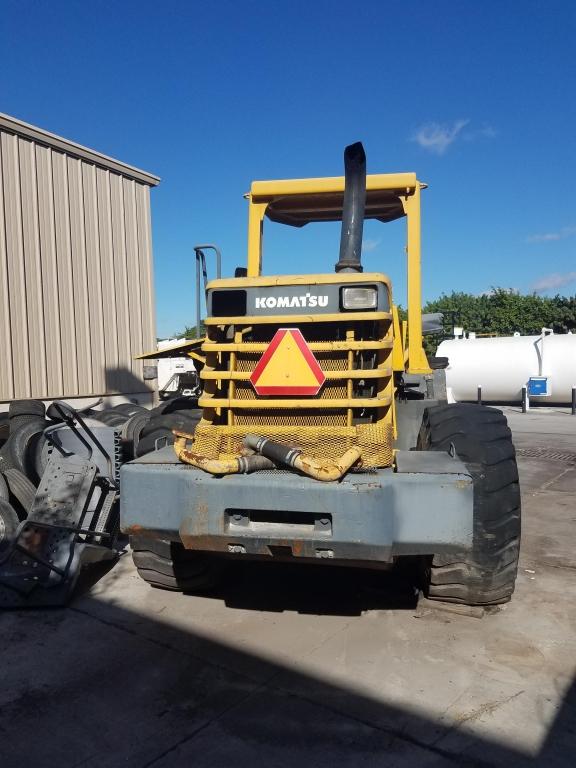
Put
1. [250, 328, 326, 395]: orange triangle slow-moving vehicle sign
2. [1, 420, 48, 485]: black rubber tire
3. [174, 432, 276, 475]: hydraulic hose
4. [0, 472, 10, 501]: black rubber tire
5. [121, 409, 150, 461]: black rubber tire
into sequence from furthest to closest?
1. [121, 409, 150, 461]: black rubber tire
2. [1, 420, 48, 485]: black rubber tire
3. [0, 472, 10, 501]: black rubber tire
4. [250, 328, 326, 395]: orange triangle slow-moving vehicle sign
5. [174, 432, 276, 475]: hydraulic hose

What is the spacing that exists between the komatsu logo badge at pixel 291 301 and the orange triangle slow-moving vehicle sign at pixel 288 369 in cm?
19

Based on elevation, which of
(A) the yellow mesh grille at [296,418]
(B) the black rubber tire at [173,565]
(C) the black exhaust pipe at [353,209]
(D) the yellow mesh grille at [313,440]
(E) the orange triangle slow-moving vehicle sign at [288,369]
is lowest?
(B) the black rubber tire at [173,565]

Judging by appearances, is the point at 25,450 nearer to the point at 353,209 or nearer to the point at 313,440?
the point at 313,440

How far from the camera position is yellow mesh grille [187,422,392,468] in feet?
11.1

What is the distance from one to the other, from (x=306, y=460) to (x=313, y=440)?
0.28 m

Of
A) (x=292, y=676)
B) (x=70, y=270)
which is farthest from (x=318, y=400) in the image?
(x=70, y=270)

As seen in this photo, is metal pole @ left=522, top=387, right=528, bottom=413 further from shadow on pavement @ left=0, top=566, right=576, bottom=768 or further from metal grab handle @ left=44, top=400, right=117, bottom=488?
shadow on pavement @ left=0, top=566, right=576, bottom=768

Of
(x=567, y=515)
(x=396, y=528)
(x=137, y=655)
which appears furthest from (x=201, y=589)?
(x=567, y=515)

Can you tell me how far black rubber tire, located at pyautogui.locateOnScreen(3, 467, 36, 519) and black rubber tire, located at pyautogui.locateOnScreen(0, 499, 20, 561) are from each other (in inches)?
6.1

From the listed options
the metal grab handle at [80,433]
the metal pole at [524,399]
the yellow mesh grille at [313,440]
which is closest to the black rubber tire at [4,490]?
the metal grab handle at [80,433]

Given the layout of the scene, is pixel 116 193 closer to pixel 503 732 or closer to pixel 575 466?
pixel 575 466

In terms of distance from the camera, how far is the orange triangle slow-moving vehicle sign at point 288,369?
11.6 ft

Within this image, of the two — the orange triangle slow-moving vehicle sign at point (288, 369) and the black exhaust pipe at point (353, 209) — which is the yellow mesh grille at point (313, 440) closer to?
the orange triangle slow-moving vehicle sign at point (288, 369)

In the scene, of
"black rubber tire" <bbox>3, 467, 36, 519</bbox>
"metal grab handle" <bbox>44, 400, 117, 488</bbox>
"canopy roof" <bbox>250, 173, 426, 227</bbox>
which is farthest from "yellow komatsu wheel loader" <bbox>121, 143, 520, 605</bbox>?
"black rubber tire" <bbox>3, 467, 36, 519</bbox>
